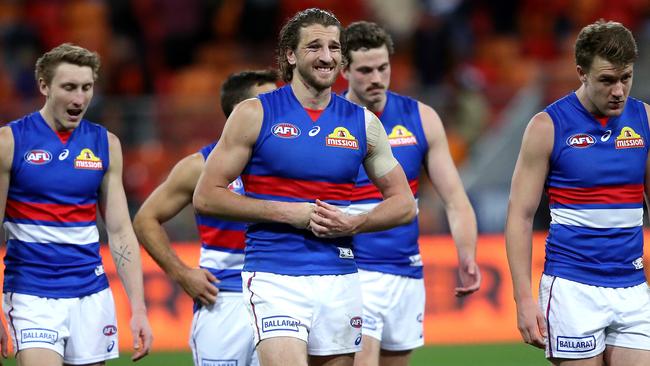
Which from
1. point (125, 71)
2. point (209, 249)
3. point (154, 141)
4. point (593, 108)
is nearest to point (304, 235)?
point (209, 249)

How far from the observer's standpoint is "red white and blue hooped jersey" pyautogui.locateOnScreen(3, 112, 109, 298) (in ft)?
21.4

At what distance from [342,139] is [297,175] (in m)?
0.30

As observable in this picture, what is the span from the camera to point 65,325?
646 cm

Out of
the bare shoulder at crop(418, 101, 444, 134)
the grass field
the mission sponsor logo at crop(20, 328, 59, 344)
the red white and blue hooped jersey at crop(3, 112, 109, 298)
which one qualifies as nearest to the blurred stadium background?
the grass field

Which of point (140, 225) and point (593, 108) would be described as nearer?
point (593, 108)

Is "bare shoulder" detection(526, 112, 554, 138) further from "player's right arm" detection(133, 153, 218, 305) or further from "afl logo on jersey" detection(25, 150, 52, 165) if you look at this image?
"afl logo on jersey" detection(25, 150, 52, 165)

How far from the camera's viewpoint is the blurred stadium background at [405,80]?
1245cm

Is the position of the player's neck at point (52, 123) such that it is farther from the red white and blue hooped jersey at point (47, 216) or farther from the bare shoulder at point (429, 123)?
the bare shoulder at point (429, 123)

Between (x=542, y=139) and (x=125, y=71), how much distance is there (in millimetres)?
10868

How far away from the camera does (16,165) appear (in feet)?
21.3

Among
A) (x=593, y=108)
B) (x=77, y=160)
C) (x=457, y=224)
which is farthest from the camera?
(x=457, y=224)

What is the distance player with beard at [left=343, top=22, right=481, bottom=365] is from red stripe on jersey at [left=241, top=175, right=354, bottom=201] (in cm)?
157

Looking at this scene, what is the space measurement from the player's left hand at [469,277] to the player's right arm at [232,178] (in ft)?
6.14

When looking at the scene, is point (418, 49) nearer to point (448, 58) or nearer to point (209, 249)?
point (448, 58)
